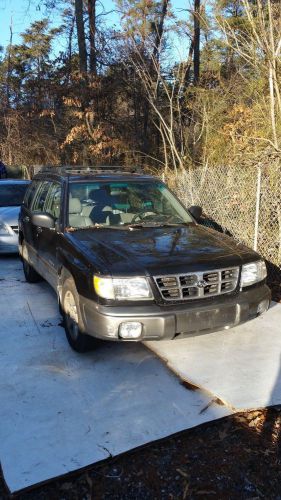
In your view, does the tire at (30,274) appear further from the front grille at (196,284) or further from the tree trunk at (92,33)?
the tree trunk at (92,33)

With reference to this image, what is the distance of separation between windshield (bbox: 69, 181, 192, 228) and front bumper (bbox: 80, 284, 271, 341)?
123 centimetres

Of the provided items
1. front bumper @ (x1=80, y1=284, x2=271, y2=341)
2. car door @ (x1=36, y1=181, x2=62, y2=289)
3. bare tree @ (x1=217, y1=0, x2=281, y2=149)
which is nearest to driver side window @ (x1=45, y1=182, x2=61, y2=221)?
car door @ (x1=36, y1=181, x2=62, y2=289)

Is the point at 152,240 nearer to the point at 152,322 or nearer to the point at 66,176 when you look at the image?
the point at 152,322

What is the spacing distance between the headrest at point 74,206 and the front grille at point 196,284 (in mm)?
1595

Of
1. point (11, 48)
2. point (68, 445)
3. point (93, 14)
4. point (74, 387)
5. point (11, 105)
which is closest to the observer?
point (68, 445)

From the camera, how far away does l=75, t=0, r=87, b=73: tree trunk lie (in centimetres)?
1581

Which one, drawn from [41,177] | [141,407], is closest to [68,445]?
[141,407]

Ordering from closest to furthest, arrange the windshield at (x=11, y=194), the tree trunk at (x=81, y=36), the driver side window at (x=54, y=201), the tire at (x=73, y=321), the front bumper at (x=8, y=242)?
1. the tire at (x=73, y=321)
2. the driver side window at (x=54, y=201)
3. the front bumper at (x=8, y=242)
4. the windshield at (x=11, y=194)
5. the tree trunk at (x=81, y=36)

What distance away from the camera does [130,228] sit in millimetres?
4602

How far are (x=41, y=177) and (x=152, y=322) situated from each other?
3480mm

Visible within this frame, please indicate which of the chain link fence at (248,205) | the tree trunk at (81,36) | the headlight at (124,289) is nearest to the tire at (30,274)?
the headlight at (124,289)

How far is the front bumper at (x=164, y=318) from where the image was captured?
11.6 ft

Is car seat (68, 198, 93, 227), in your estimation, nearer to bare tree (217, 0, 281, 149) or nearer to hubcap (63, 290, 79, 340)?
hubcap (63, 290, 79, 340)

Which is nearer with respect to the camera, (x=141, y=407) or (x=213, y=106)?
(x=141, y=407)
